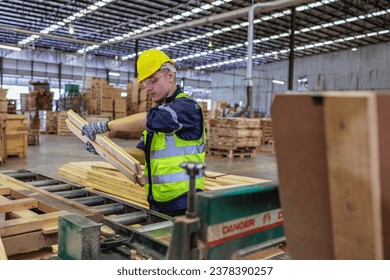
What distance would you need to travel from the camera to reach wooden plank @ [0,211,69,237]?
6.54ft

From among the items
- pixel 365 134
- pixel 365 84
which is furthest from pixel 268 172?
pixel 365 84

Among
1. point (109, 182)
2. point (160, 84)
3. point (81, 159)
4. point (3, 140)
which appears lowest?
point (81, 159)

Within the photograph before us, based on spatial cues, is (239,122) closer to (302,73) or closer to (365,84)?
(365,84)

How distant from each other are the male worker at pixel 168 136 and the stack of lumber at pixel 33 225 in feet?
1.56

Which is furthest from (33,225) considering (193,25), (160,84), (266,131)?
(266,131)

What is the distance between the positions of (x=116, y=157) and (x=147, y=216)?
768mm

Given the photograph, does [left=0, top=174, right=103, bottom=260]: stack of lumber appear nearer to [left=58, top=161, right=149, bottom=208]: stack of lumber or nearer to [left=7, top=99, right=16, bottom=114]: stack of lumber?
[left=58, top=161, right=149, bottom=208]: stack of lumber

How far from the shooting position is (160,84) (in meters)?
2.48

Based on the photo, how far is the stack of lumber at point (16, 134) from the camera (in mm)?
9453

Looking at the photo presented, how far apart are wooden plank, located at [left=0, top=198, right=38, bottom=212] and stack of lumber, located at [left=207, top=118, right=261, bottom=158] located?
928 cm

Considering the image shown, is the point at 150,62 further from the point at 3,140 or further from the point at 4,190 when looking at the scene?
the point at 3,140

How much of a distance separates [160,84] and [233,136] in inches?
367

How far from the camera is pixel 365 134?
93cm

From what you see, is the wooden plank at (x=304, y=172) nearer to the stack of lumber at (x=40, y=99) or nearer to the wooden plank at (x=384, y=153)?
the wooden plank at (x=384, y=153)
